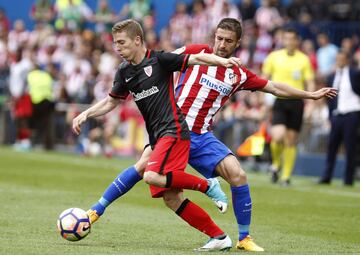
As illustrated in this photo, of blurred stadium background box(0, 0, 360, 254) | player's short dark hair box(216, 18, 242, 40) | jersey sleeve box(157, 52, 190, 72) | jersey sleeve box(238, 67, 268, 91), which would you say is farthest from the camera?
blurred stadium background box(0, 0, 360, 254)

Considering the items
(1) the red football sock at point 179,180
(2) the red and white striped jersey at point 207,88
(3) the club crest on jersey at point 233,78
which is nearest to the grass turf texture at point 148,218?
(1) the red football sock at point 179,180

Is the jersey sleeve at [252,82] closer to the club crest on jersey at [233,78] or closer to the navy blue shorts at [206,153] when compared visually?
the club crest on jersey at [233,78]

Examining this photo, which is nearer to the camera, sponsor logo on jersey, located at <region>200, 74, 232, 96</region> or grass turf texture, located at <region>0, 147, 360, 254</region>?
grass turf texture, located at <region>0, 147, 360, 254</region>

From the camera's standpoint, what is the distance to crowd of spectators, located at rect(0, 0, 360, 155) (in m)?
23.5

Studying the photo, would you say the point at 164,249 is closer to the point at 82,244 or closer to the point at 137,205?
the point at 82,244

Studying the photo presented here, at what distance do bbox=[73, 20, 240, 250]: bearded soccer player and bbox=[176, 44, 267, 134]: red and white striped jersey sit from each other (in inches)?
21.5

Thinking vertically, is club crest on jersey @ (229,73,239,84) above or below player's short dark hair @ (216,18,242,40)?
below

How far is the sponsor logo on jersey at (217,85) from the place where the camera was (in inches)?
380

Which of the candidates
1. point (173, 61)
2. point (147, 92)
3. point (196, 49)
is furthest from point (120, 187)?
point (196, 49)

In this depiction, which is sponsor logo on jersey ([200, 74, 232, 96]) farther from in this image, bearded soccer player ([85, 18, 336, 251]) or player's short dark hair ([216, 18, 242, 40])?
player's short dark hair ([216, 18, 242, 40])

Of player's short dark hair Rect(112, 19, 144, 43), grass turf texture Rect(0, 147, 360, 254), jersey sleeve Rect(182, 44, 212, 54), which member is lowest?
grass turf texture Rect(0, 147, 360, 254)

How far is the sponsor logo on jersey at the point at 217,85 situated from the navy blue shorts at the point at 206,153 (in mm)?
486

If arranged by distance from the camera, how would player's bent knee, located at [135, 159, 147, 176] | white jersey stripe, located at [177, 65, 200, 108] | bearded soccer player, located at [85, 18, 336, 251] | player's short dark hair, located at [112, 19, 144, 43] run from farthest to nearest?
white jersey stripe, located at [177, 65, 200, 108] < player's bent knee, located at [135, 159, 147, 176] < bearded soccer player, located at [85, 18, 336, 251] < player's short dark hair, located at [112, 19, 144, 43]

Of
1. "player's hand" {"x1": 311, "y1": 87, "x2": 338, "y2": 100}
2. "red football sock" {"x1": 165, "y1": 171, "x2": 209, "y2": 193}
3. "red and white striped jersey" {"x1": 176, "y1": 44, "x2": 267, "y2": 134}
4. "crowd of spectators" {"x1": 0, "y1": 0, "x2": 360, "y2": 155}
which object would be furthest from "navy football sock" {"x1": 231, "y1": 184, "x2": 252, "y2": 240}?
"crowd of spectators" {"x1": 0, "y1": 0, "x2": 360, "y2": 155}
